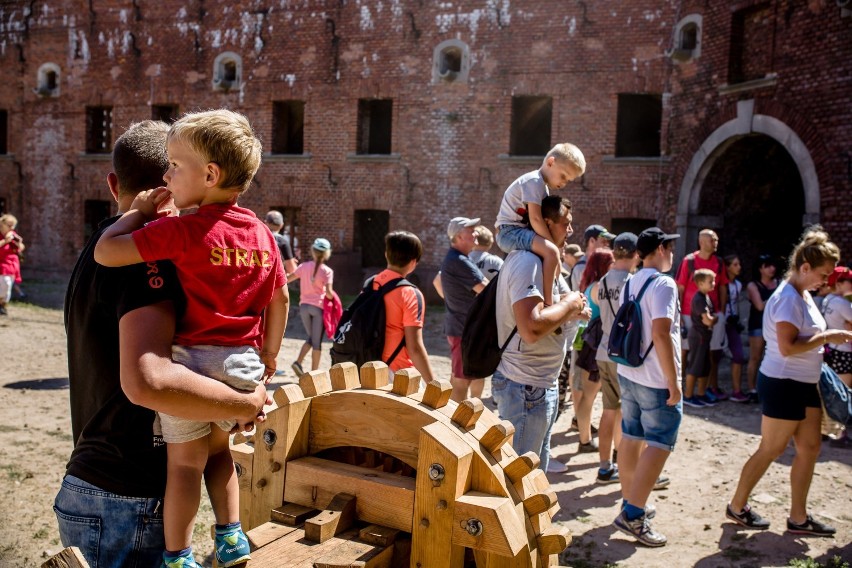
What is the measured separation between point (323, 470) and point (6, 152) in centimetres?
2500

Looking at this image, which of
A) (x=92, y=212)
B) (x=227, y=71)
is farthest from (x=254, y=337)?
(x=92, y=212)

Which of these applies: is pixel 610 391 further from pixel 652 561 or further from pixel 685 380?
pixel 685 380

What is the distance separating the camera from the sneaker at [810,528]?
194 inches

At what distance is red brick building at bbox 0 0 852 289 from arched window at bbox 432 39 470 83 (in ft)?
0.17

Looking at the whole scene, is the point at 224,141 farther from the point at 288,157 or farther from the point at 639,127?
the point at 288,157

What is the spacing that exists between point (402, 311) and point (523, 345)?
42.5 inches

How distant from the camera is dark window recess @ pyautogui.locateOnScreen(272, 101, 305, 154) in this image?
19594 millimetres

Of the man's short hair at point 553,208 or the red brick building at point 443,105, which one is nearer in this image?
the man's short hair at point 553,208

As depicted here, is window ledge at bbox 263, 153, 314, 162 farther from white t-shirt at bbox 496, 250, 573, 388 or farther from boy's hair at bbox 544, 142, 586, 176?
white t-shirt at bbox 496, 250, 573, 388

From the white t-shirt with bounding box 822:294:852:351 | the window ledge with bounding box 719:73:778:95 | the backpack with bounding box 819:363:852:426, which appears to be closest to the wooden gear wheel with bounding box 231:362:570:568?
the backpack with bounding box 819:363:852:426

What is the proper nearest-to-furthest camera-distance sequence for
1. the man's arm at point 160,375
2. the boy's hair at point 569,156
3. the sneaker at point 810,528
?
the man's arm at point 160,375 → the boy's hair at point 569,156 → the sneaker at point 810,528

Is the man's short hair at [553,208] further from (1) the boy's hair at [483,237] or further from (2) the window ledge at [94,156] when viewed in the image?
(2) the window ledge at [94,156]

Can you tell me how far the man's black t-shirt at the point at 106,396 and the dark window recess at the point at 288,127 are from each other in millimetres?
18193

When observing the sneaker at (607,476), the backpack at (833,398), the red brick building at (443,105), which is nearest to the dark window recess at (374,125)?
the red brick building at (443,105)
